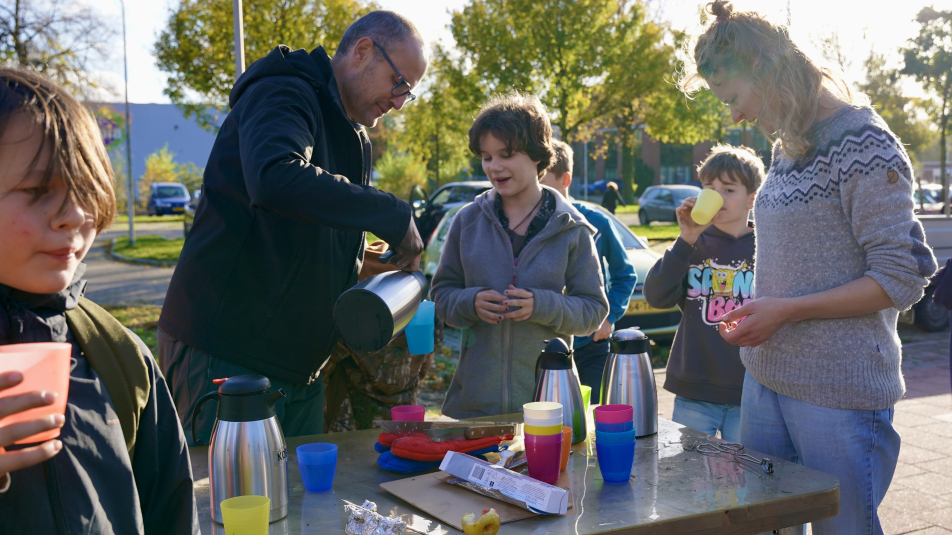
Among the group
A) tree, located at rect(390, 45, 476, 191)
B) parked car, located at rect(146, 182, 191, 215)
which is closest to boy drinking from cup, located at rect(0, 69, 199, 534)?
tree, located at rect(390, 45, 476, 191)

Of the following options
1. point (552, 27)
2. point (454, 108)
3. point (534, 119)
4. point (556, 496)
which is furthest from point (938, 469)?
point (454, 108)

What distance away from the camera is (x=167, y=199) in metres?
36.2

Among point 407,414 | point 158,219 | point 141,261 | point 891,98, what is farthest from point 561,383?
point 158,219

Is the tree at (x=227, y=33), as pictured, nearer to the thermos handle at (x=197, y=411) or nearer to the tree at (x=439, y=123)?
the tree at (x=439, y=123)

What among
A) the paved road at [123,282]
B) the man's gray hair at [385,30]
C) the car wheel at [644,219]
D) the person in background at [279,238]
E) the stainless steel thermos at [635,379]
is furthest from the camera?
the car wheel at [644,219]

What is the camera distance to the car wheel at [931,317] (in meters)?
8.77

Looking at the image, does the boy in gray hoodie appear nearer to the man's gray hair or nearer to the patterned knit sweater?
the man's gray hair

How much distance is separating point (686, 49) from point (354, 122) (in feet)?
3.88

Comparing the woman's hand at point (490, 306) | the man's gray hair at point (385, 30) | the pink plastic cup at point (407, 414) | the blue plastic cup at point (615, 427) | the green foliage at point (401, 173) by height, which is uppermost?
the green foliage at point (401, 173)

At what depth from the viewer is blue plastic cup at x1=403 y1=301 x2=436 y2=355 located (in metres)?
2.68

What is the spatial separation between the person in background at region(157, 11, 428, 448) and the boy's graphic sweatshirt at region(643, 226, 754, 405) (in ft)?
4.15

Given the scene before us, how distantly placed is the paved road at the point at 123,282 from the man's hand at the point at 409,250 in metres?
7.46

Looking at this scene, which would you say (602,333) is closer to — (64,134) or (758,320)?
(758,320)

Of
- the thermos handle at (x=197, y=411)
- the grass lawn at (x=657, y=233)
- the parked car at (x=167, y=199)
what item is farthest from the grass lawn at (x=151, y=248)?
the thermos handle at (x=197, y=411)
